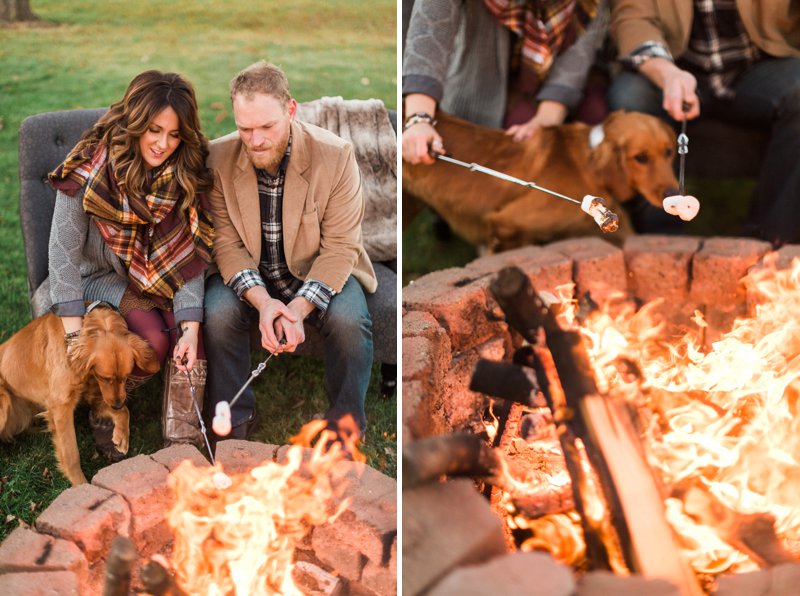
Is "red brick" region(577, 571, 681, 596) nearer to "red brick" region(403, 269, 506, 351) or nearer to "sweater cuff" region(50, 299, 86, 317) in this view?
"red brick" region(403, 269, 506, 351)

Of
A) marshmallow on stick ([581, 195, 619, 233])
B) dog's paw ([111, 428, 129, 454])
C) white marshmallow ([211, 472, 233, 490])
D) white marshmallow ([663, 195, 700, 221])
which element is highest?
marshmallow on stick ([581, 195, 619, 233])

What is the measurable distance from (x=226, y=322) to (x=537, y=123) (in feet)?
4.85

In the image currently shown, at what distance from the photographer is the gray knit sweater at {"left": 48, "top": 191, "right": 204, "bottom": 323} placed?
2.13 metres

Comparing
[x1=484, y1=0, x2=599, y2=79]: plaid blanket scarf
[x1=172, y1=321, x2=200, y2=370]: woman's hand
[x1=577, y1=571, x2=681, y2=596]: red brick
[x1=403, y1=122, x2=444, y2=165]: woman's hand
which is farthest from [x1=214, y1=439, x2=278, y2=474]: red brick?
[x1=484, y1=0, x2=599, y2=79]: plaid blanket scarf

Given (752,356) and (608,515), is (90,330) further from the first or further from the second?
(752,356)

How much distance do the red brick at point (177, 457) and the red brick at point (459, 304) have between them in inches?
27.3

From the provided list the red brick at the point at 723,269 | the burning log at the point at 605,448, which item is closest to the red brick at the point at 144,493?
the burning log at the point at 605,448

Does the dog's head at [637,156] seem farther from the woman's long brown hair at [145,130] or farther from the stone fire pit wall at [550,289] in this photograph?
the woman's long brown hair at [145,130]

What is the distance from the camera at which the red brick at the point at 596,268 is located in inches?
99.0

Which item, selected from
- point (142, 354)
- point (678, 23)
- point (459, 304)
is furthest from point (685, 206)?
point (142, 354)

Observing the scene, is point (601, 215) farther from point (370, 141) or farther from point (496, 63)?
point (496, 63)

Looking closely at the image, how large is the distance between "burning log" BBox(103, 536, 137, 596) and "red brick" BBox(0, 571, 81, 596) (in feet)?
0.30

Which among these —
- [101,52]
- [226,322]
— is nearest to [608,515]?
[226,322]

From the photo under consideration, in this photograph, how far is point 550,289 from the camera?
246cm
